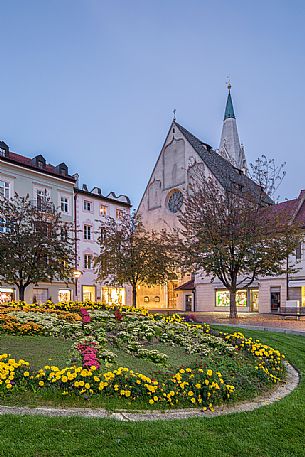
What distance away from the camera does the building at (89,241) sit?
138ft

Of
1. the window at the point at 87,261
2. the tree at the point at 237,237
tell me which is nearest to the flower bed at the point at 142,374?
the tree at the point at 237,237

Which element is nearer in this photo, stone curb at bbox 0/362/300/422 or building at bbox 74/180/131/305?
stone curb at bbox 0/362/300/422

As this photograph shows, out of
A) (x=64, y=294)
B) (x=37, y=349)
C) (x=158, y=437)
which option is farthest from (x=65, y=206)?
(x=158, y=437)

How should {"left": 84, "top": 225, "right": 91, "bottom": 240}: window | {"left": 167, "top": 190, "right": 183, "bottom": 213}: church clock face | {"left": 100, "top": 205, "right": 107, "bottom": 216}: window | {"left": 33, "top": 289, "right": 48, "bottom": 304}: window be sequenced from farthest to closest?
{"left": 167, "top": 190, "right": 183, "bottom": 213}: church clock face
{"left": 100, "top": 205, "right": 107, "bottom": 216}: window
{"left": 84, "top": 225, "right": 91, "bottom": 240}: window
{"left": 33, "top": 289, "right": 48, "bottom": 304}: window

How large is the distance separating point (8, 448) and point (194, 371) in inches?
142

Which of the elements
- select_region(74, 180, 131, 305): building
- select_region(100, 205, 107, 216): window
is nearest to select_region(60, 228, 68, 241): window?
select_region(74, 180, 131, 305): building

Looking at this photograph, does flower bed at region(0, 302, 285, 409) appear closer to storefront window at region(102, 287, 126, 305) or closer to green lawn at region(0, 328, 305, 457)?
green lawn at region(0, 328, 305, 457)

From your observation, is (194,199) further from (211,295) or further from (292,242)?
(211,295)

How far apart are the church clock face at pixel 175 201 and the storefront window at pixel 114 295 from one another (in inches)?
461

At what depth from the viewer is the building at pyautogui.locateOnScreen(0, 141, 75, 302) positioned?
35.1 m

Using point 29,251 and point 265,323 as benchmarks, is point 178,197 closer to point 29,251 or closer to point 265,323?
point 29,251

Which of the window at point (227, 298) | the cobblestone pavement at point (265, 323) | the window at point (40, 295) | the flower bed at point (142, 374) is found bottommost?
the window at point (227, 298)

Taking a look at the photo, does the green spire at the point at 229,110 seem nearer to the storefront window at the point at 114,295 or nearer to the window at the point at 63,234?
the storefront window at the point at 114,295

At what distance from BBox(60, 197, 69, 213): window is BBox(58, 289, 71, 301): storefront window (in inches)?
318
